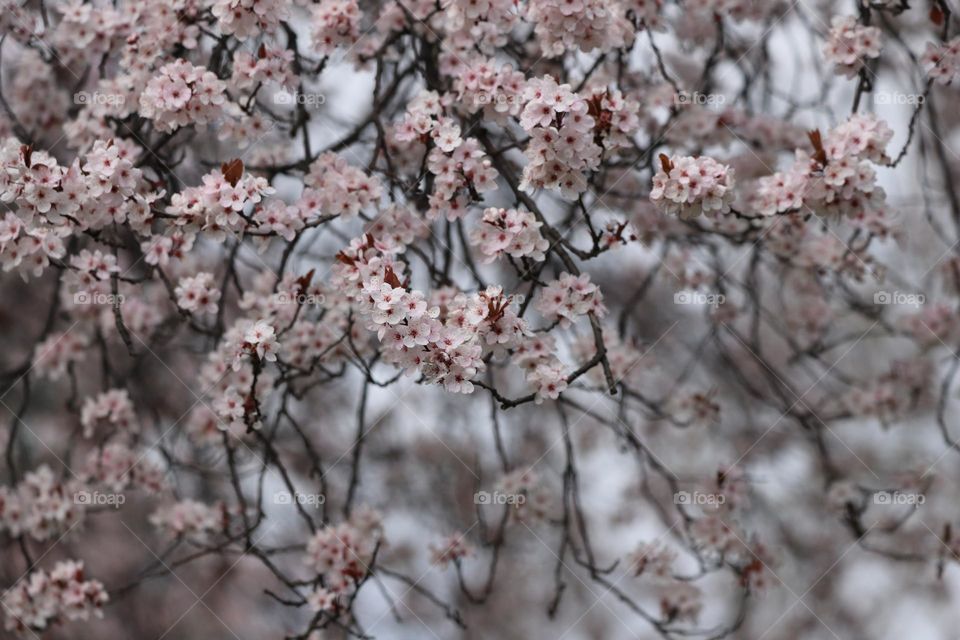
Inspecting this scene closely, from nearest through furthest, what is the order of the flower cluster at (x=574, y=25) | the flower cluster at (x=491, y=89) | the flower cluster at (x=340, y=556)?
the flower cluster at (x=574, y=25) < the flower cluster at (x=491, y=89) < the flower cluster at (x=340, y=556)

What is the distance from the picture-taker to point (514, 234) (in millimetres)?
2764

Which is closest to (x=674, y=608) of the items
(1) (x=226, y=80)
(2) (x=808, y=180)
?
(2) (x=808, y=180)

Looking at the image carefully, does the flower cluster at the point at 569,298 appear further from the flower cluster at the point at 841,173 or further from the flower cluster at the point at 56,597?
the flower cluster at the point at 56,597

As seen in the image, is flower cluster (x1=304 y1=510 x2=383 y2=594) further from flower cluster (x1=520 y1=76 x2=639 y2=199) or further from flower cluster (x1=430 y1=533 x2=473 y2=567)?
flower cluster (x1=520 y1=76 x2=639 y2=199)

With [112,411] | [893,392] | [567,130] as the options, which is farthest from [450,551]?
[893,392]

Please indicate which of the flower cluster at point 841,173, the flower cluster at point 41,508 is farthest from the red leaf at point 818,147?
the flower cluster at point 41,508

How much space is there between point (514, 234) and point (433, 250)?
25.5 inches

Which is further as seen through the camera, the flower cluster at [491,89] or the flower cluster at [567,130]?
the flower cluster at [491,89]

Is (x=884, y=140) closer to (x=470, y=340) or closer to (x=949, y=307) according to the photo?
(x=470, y=340)

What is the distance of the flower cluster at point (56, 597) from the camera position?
3.50m

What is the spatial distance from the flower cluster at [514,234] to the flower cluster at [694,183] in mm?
311

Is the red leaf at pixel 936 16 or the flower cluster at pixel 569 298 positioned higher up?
the red leaf at pixel 936 16

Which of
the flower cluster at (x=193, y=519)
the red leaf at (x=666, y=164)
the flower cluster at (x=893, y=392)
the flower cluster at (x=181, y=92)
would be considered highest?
the flower cluster at (x=893, y=392)

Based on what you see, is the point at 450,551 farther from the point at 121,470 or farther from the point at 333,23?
the point at 333,23
